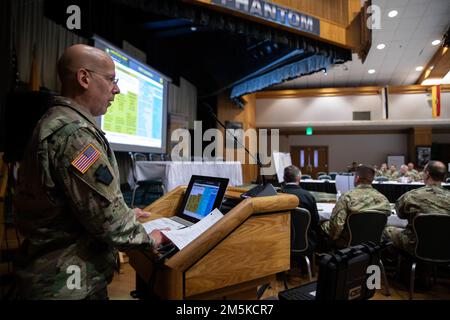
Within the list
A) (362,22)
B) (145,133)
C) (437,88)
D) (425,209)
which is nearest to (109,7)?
(145,133)

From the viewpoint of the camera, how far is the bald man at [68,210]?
724mm

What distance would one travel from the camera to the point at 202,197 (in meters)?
1.19

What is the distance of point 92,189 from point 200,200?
21.1 inches

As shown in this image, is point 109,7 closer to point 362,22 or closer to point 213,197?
point 362,22

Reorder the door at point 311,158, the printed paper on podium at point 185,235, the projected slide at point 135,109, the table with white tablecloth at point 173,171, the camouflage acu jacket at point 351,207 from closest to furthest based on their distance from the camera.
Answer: the printed paper on podium at point 185,235
the camouflage acu jacket at point 351,207
the table with white tablecloth at point 173,171
the projected slide at point 135,109
the door at point 311,158

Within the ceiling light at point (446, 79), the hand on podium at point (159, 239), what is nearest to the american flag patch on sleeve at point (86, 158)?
the hand on podium at point (159, 239)

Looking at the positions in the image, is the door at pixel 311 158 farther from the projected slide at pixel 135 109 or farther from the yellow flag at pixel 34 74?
the yellow flag at pixel 34 74

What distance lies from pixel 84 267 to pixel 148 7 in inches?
110

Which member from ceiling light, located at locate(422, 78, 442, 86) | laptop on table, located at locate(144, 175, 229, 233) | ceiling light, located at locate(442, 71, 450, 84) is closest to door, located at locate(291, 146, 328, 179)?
ceiling light, located at locate(422, 78, 442, 86)

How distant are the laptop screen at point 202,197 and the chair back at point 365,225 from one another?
166 cm

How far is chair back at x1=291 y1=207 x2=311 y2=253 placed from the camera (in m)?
2.37

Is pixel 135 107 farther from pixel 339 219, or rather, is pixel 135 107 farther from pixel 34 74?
pixel 339 219

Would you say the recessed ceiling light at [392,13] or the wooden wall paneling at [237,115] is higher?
the recessed ceiling light at [392,13]
